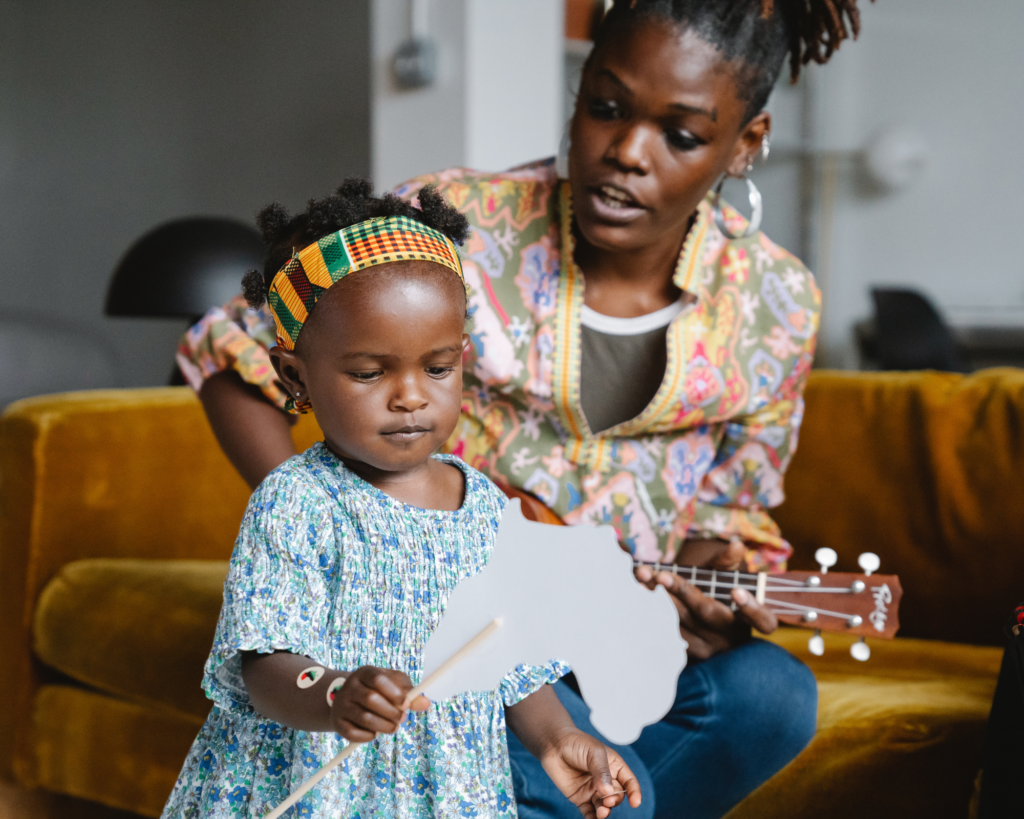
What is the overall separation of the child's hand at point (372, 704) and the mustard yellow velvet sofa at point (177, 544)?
2.92 ft

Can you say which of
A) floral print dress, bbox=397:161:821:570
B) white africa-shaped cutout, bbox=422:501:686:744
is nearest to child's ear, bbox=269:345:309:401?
white africa-shaped cutout, bbox=422:501:686:744

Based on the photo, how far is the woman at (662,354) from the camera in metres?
1.14

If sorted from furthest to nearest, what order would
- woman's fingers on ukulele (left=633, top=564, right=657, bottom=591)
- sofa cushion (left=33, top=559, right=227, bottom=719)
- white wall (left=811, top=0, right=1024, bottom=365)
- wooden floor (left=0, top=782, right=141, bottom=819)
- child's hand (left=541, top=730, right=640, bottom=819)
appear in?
white wall (left=811, top=0, right=1024, bottom=365), wooden floor (left=0, top=782, right=141, bottom=819), sofa cushion (left=33, top=559, right=227, bottom=719), woman's fingers on ukulele (left=633, top=564, right=657, bottom=591), child's hand (left=541, top=730, right=640, bottom=819)

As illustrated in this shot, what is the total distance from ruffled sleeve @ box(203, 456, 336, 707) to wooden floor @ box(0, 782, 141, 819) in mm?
1242

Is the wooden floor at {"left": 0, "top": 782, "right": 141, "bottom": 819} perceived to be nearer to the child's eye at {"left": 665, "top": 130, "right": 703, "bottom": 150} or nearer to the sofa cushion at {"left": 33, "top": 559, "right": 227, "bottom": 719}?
the sofa cushion at {"left": 33, "top": 559, "right": 227, "bottom": 719}

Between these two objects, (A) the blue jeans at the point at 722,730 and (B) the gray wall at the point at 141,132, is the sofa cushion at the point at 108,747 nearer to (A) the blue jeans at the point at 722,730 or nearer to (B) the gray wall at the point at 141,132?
(A) the blue jeans at the point at 722,730

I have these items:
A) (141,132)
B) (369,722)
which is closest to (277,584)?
(369,722)

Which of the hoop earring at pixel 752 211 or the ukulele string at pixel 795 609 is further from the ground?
the hoop earring at pixel 752 211

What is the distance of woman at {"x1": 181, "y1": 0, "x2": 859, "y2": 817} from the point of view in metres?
1.14

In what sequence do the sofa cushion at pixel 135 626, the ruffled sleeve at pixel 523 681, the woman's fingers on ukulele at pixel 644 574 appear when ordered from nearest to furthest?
the ruffled sleeve at pixel 523 681
the woman's fingers on ukulele at pixel 644 574
the sofa cushion at pixel 135 626

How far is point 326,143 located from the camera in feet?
12.3

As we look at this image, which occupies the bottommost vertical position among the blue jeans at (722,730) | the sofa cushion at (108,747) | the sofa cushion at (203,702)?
the sofa cushion at (108,747)

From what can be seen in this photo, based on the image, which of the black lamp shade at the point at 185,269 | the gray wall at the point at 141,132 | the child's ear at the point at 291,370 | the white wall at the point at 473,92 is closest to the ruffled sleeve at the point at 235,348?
the child's ear at the point at 291,370

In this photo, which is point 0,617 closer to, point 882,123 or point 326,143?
point 326,143
